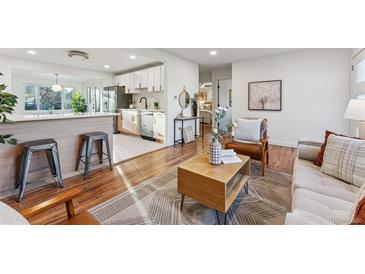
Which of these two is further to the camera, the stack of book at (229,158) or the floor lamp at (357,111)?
the floor lamp at (357,111)

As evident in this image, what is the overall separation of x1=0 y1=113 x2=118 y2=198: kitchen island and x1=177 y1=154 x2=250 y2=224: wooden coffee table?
2.01 meters

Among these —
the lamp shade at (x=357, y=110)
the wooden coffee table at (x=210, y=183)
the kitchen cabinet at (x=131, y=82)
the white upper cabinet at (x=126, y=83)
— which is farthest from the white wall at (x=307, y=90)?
the white upper cabinet at (x=126, y=83)

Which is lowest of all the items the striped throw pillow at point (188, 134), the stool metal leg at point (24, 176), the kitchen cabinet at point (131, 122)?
the stool metal leg at point (24, 176)

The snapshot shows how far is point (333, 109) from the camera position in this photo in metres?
4.12

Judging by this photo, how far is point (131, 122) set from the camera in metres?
6.29

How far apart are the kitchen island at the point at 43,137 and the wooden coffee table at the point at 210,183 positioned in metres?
2.01

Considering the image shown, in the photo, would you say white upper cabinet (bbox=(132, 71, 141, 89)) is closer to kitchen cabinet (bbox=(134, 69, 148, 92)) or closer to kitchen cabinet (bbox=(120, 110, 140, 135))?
kitchen cabinet (bbox=(134, 69, 148, 92))

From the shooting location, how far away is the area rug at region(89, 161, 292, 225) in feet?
5.85

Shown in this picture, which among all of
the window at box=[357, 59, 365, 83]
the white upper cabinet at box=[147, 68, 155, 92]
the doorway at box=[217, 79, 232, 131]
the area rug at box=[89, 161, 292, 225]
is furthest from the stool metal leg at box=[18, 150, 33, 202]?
the doorway at box=[217, 79, 232, 131]

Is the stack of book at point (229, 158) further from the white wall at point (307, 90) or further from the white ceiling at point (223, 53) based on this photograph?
the white wall at point (307, 90)

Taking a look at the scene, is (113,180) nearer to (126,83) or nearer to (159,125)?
(159,125)

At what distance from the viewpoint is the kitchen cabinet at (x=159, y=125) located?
16.7ft
